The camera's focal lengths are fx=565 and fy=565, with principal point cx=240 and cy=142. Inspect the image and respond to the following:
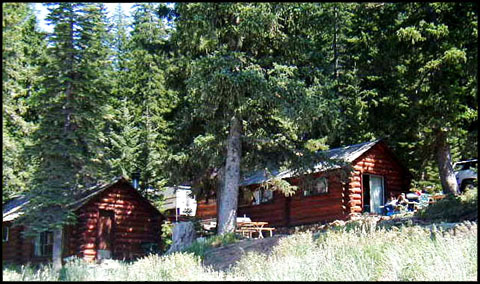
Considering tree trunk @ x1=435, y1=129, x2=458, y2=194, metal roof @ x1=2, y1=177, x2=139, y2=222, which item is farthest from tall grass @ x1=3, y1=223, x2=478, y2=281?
tree trunk @ x1=435, y1=129, x2=458, y2=194

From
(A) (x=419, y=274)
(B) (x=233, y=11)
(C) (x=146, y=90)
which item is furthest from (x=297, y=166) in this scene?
(C) (x=146, y=90)

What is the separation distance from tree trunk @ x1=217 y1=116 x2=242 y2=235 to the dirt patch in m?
2.69

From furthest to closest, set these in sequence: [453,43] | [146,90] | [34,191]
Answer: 1. [146,90]
2. [453,43]
3. [34,191]

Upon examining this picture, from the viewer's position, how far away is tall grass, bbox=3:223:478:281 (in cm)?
1021

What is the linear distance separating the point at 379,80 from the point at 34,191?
18344 millimetres

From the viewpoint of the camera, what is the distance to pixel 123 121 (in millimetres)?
26578

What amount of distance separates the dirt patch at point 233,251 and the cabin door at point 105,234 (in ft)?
29.4

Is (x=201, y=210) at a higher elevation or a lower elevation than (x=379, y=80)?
lower

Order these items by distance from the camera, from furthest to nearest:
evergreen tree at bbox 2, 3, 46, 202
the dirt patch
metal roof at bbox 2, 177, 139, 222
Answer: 1. metal roof at bbox 2, 177, 139, 222
2. the dirt patch
3. evergreen tree at bbox 2, 3, 46, 202

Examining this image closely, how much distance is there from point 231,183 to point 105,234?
754 centimetres

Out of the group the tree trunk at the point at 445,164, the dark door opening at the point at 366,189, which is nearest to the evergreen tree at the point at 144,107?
the dark door opening at the point at 366,189

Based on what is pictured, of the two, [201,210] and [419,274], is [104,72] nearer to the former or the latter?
[419,274]

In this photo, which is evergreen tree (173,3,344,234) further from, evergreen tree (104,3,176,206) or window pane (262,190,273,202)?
evergreen tree (104,3,176,206)

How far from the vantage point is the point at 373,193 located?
2719cm
